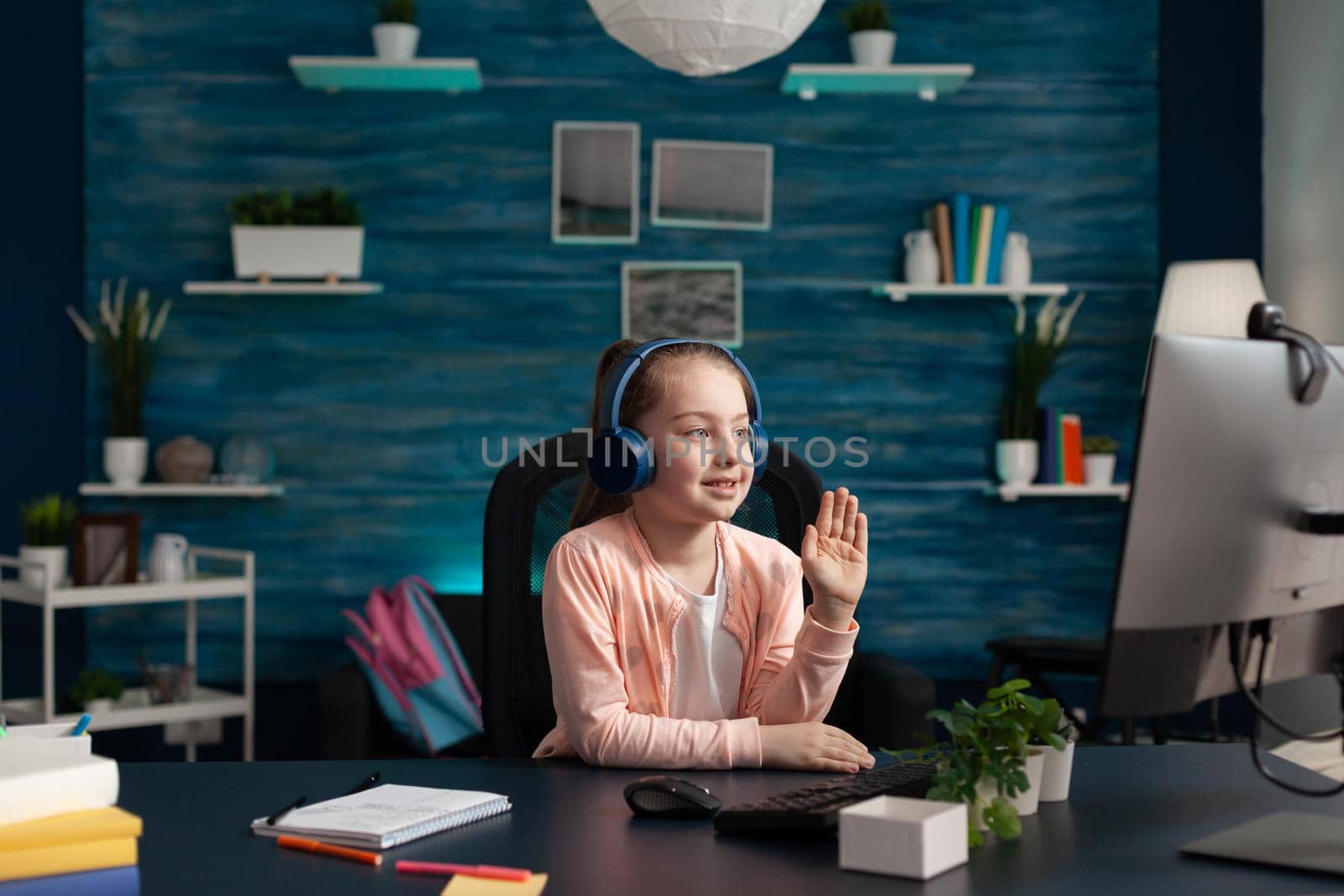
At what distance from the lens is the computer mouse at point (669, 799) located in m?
1.17

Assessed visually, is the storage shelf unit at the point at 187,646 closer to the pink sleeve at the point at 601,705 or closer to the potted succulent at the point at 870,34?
the pink sleeve at the point at 601,705

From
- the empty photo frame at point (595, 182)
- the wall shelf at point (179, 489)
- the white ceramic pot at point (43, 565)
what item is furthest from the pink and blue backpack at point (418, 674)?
the empty photo frame at point (595, 182)

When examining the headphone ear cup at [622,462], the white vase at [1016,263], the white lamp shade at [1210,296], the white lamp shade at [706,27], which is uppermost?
the white lamp shade at [706,27]

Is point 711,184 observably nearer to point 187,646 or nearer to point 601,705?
point 187,646

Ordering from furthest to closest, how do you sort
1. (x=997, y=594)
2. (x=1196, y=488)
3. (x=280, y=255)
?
(x=997, y=594)
(x=280, y=255)
(x=1196, y=488)

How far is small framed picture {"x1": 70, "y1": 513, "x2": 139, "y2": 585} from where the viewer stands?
3198mm

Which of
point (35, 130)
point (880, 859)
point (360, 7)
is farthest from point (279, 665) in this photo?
point (880, 859)

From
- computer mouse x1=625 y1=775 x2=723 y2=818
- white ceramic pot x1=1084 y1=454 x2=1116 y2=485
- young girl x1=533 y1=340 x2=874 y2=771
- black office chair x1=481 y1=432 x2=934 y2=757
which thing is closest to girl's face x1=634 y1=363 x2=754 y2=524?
young girl x1=533 y1=340 x2=874 y2=771

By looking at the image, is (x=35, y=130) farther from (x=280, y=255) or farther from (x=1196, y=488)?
(x=1196, y=488)

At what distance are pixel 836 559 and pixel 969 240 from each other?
250 cm

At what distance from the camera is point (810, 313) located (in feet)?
12.3

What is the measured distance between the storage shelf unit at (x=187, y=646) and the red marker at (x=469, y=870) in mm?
2349

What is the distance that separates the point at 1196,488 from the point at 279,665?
3157mm

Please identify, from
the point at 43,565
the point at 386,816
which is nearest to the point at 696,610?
the point at 386,816
